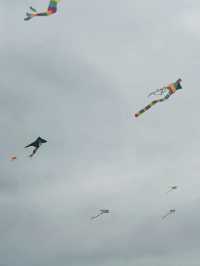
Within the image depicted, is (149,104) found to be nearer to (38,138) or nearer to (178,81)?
(178,81)

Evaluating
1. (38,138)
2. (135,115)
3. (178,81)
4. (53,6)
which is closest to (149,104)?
(135,115)

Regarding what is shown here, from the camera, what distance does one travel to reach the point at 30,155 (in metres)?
166

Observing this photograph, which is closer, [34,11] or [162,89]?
[34,11]

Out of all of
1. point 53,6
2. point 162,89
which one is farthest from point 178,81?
point 53,6

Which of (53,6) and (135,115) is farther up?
(53,6)

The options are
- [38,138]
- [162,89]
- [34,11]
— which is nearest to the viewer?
[34,11]

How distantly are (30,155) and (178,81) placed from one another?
5332cm

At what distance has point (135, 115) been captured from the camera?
148 meters

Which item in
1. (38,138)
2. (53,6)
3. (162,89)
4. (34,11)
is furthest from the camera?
(38,138)

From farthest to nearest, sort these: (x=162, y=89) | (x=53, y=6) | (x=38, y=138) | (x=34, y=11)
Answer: (x=38, y=138)
(x=162, y=89)
(x=34, y=11)
(x=53, y=6)

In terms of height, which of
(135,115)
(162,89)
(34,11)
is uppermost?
(34,11)

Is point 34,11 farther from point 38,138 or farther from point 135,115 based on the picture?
point 38,138

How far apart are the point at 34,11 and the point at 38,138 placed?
5836cm

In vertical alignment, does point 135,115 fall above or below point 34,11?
below
